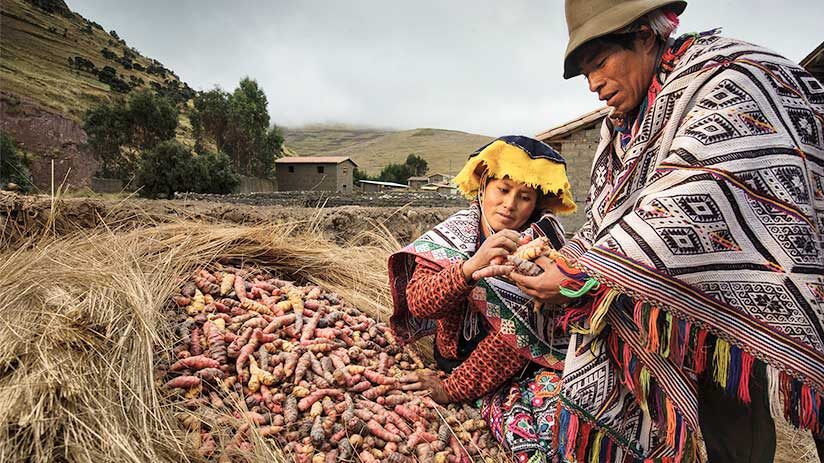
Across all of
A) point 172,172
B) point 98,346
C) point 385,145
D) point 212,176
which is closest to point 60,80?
point 172,172

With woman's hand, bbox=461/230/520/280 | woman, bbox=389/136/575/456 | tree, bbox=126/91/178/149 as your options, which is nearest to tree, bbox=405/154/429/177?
tree, bbox=126/91/178/149

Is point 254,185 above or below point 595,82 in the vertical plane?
below

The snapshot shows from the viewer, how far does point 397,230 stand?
16.1 feet

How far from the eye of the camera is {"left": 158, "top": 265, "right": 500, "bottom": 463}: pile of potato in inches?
61.4

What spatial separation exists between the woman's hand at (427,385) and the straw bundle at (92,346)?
653 millimetres

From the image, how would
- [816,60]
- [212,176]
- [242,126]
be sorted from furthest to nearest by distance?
[242,126] < [212,176] < [816,60]

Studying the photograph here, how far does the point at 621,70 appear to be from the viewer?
1409mm

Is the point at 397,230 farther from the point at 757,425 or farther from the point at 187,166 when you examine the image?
the point at 187,166

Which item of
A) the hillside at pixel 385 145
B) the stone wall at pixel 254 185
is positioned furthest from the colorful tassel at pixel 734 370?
the hillside at pixel 385 145

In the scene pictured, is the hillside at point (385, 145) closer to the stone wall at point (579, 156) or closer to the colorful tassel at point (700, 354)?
the stone wall at point (579, 156)

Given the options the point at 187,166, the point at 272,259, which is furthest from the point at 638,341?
the point at 187,166

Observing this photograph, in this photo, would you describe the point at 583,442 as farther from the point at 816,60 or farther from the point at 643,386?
the point at 816,60

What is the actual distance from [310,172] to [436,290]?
35847mm

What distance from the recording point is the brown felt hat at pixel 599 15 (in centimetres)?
128
